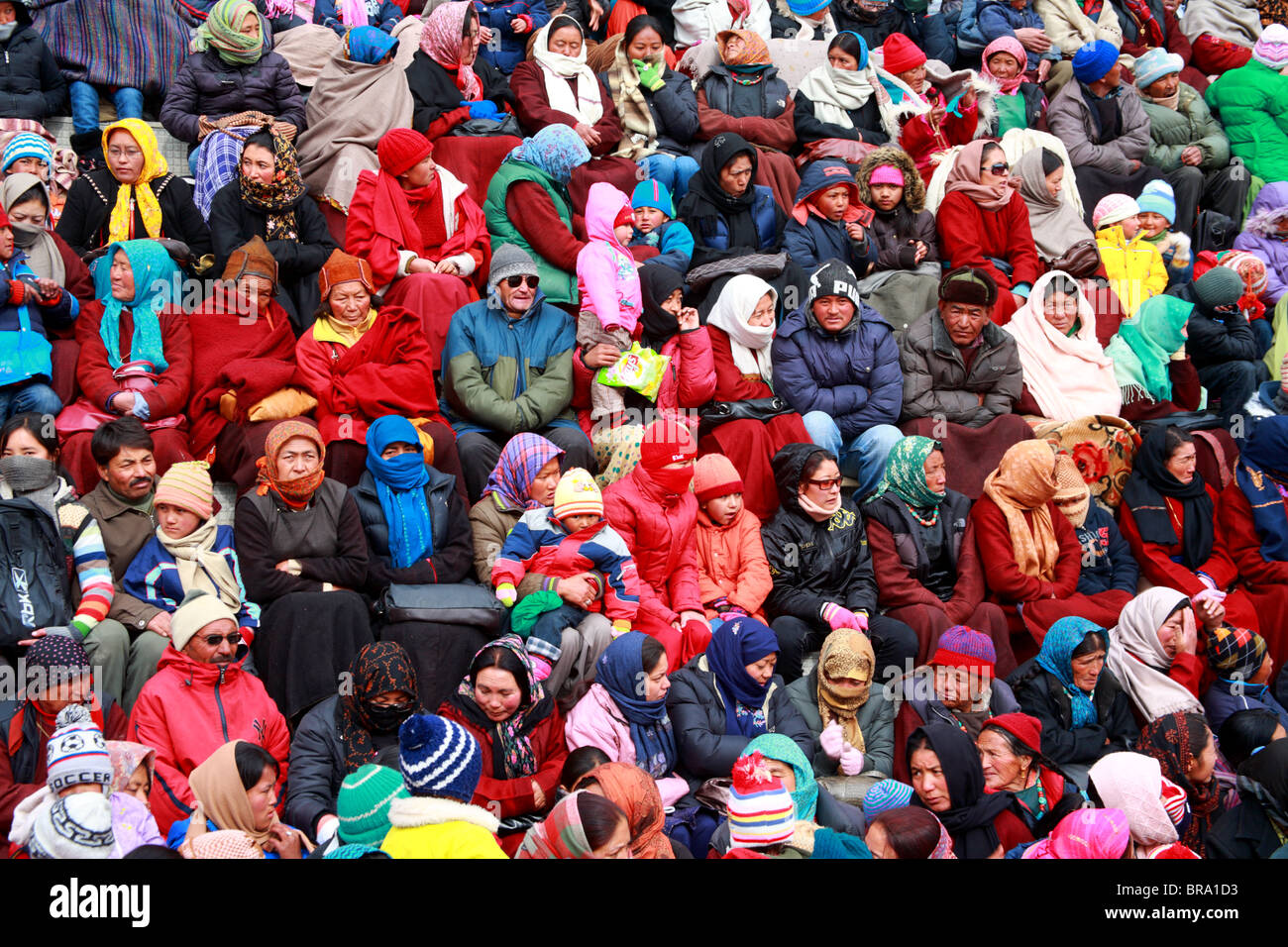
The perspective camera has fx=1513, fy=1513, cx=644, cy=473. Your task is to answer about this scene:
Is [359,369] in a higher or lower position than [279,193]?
lower

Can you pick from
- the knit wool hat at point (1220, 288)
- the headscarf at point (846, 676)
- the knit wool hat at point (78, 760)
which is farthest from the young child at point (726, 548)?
the knit wool hat at point (1220, 288)

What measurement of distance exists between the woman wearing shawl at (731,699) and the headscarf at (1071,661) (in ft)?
4.54

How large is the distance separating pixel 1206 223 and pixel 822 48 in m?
2.94

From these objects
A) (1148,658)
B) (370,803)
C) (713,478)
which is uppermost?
(370,803)

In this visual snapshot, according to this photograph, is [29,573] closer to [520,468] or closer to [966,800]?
[520,468]

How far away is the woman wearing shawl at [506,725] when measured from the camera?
19.6 feet

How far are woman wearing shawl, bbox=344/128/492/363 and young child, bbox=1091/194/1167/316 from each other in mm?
4073

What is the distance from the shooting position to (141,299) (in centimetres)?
760

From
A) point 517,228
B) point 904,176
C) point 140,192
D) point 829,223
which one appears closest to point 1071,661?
point 829,223

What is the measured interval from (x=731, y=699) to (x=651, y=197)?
3.48m

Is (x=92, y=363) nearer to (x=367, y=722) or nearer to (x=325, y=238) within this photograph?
(x=325, y=238)

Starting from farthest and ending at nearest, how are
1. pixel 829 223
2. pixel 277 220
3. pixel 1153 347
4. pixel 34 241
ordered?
pixel 1153 347 → pixel 829 223 → pixel 277 220 → pixel 34 241

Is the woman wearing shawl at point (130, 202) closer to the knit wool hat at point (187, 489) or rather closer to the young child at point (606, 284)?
the knit wool hat at point (187, 489)

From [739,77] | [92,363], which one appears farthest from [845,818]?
[739,77]
